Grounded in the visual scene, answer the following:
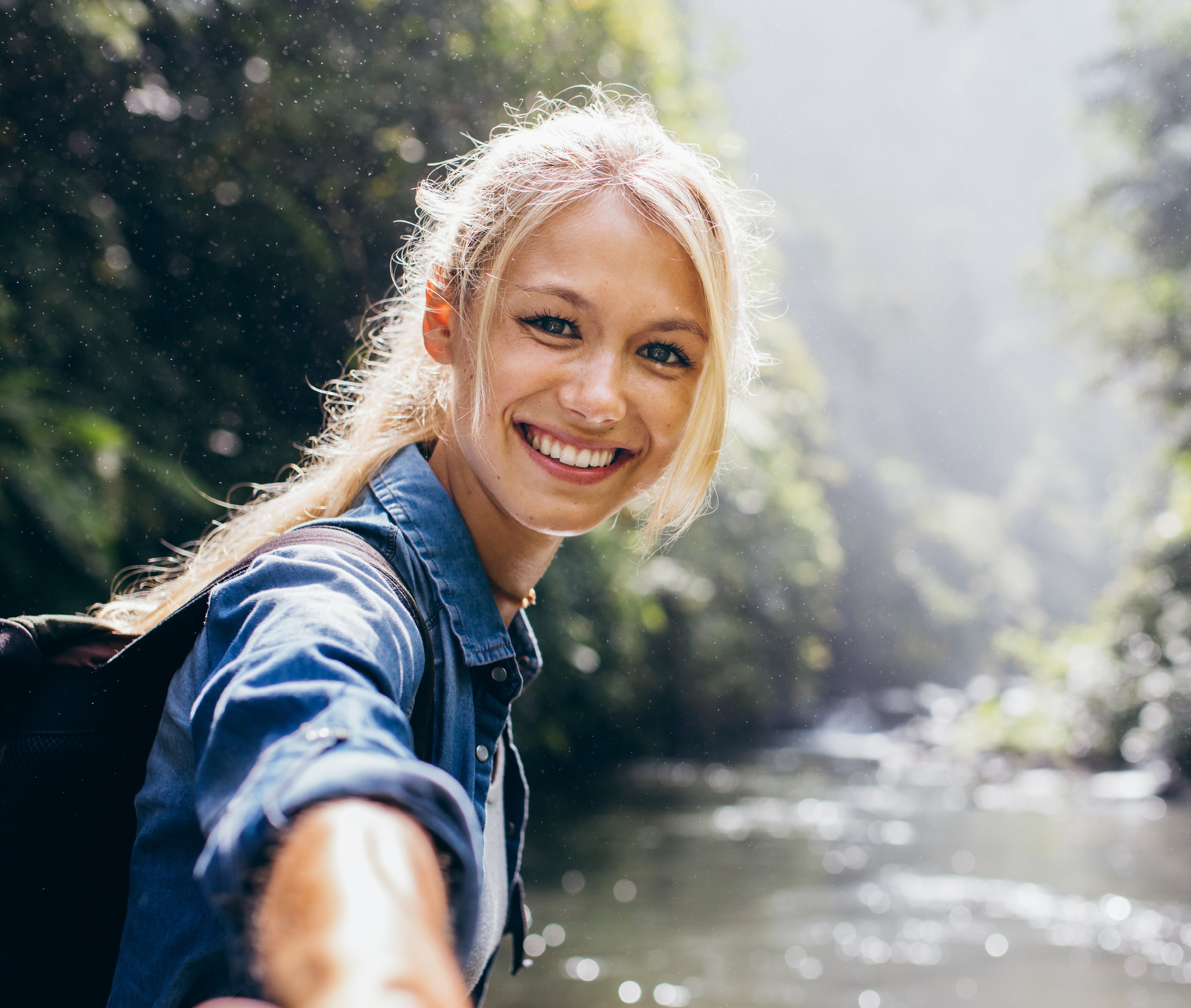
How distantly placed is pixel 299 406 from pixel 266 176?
1.44 meters

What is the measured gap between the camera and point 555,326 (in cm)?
130

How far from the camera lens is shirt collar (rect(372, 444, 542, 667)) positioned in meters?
1.21

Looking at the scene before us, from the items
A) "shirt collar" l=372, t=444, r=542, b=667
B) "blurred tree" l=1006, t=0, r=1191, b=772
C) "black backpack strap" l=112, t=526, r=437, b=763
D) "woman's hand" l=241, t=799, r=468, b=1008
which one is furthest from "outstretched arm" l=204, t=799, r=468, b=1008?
"blurred tree" l=1006, t=0, r=1191, b=772

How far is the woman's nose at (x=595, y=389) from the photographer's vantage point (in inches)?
51.3

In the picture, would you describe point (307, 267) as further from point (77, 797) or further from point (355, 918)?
point (355, 918)

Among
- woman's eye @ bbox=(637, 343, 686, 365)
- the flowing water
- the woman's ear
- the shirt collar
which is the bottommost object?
the flowing water

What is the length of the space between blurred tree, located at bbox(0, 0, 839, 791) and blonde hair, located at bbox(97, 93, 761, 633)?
5.63 feet

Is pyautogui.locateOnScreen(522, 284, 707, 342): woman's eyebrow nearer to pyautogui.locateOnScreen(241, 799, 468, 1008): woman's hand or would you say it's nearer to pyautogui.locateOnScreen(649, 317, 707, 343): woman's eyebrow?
pyautogui.locateOnScreen(649, 317, 707, 343): woman's eyebrow

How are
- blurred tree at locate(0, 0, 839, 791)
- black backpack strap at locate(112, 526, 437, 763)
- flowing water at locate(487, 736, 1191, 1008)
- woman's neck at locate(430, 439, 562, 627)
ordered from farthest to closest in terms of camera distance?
1. flowing water at locate(487, 736, 1191, 1008)
2. blurred tree at locate(0, 0, 839, 791)
3. woman's neck at locate(430, 439, 562, 627)
4. black backpack strap at locate(112, 526, 437, 763)

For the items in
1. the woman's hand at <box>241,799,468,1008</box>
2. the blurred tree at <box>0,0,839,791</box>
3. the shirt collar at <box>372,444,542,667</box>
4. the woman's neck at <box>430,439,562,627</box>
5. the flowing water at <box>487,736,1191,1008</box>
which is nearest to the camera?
the woman's hand at <box>241,799,468,1008</box>

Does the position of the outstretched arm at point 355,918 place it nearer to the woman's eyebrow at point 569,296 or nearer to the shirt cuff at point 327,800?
the shirt cuff at point 327,800

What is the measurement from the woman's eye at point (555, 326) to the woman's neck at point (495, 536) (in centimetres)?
24

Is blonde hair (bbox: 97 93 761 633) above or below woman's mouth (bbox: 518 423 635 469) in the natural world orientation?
above

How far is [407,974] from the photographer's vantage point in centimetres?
56
